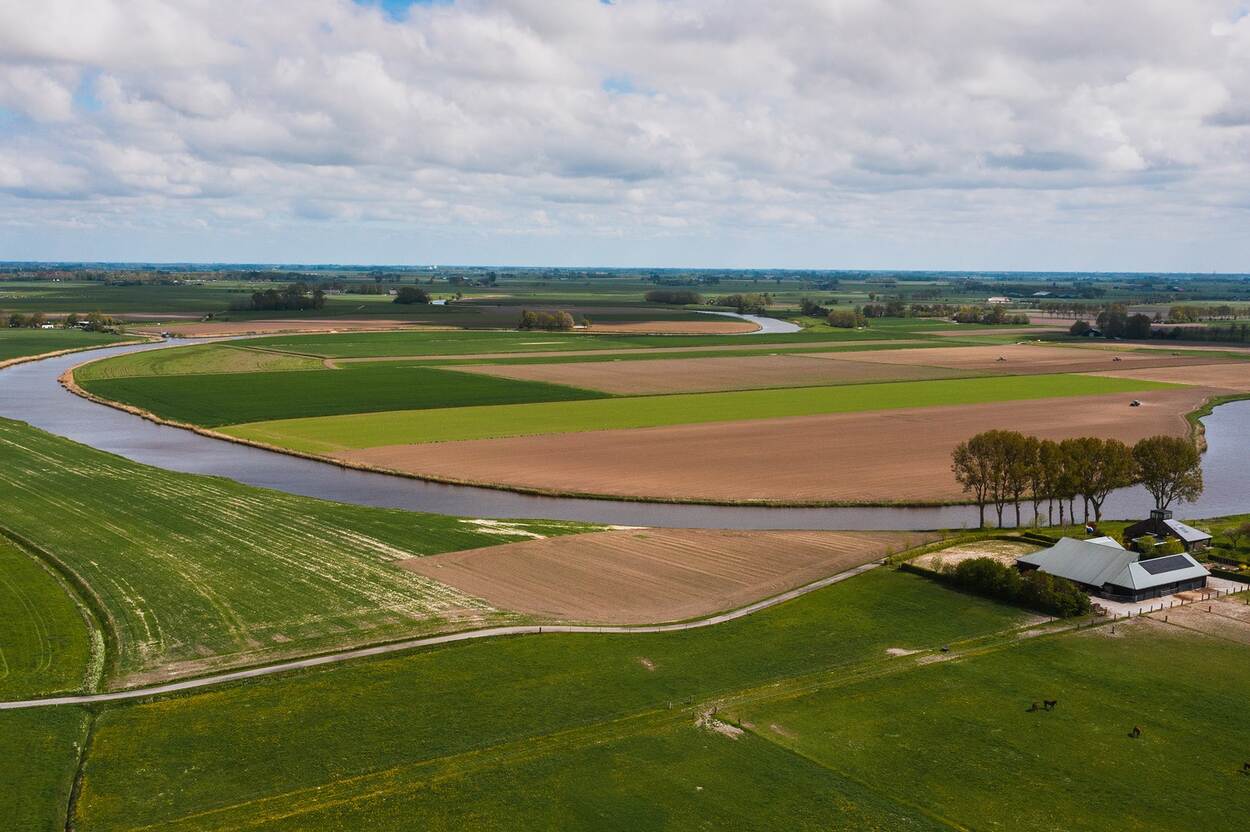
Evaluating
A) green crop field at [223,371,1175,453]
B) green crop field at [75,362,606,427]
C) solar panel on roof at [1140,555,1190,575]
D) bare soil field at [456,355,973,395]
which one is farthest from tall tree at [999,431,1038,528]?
bare soil field at [456,355,973,395]

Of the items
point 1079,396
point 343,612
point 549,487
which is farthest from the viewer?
point 1079,396

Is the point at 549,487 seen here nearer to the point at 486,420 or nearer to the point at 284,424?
the point at 486,420

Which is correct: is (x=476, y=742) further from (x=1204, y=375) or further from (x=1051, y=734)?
(x=1204, y=375)

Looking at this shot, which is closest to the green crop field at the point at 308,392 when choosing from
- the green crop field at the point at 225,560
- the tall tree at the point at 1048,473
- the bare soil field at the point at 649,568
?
the green crop field at the point at 225,560

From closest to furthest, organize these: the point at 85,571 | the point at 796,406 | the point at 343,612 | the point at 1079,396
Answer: the point at 343,612, the point at 85,571, the point at 796,406, the point at 1079,396

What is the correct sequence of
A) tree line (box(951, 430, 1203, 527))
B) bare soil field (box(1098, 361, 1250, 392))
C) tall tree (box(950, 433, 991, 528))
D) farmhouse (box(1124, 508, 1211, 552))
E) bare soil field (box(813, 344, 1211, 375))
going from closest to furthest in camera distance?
farmhouse (box(1124, 508, 1211, 552))
tree line (box(951, 430, 1203, 527))
tall tree (box(950, 433, 991, 528))
bare soil field (box(1098, 361, 1250, 392))
bare soil field (box(813, 344, 1211, 375))

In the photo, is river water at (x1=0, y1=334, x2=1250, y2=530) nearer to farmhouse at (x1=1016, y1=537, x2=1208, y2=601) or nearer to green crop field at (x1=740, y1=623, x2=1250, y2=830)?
farmhouse at (x1=1016, y1=537, x2=1208, y2=601)

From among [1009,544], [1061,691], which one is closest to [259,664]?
[1061,691]
